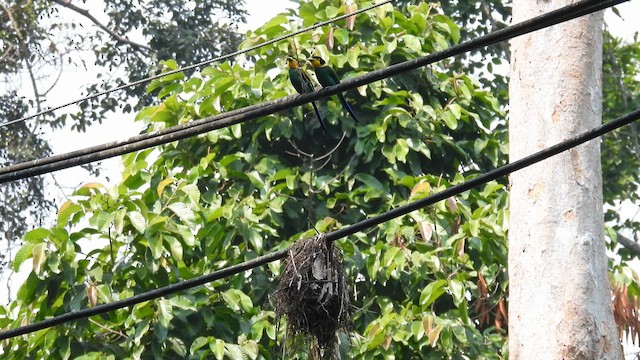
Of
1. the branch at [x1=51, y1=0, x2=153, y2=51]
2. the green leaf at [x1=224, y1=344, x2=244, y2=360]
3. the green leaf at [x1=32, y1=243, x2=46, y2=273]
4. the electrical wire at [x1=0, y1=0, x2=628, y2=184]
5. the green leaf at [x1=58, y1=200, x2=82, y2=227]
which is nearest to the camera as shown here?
the electrical wire at [x1=0, y1=0, x2=628, y2=184]

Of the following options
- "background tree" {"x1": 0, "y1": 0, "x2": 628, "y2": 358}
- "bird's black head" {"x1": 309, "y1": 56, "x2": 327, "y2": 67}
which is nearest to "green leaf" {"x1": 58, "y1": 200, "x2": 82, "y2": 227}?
"background tree" {"x1": 0, "y1": 0, "x2": 628, "y2": 358}

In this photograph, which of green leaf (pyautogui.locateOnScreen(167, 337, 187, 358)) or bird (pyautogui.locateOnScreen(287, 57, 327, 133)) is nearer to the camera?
green leaf (pyautogui.locateOnScreen(167, 337, 187, 358))

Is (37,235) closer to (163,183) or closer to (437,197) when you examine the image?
(163,183)

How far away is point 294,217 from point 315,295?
8.69ft

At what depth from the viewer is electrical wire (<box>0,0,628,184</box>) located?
12.8 ft

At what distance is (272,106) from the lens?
439cm

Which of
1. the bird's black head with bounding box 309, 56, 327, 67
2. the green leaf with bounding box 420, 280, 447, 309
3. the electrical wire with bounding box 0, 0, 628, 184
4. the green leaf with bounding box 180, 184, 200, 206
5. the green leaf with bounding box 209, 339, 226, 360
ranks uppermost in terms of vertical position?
the bird's black head with bounding box 309, 56, 327, 67

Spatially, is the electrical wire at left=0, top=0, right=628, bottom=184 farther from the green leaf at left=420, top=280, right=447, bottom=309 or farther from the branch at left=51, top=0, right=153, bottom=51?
the branch at left=51, top=0, right=153, bottom=51

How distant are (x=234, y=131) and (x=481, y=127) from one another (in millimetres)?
1779

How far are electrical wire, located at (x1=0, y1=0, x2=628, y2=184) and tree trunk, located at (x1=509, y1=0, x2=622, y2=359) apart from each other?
0.74 m

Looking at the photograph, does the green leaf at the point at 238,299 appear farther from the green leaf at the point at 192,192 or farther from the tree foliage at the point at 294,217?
the green leaf at the point at 192,192

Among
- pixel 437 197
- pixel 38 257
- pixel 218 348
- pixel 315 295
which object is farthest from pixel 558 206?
pixel 38 257

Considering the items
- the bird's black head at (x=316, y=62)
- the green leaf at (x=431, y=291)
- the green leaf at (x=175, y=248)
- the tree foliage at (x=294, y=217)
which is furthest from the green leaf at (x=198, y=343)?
the bird's black head at (x=316, y=62)

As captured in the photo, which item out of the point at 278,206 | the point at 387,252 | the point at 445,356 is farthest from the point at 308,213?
the point at 445,356
